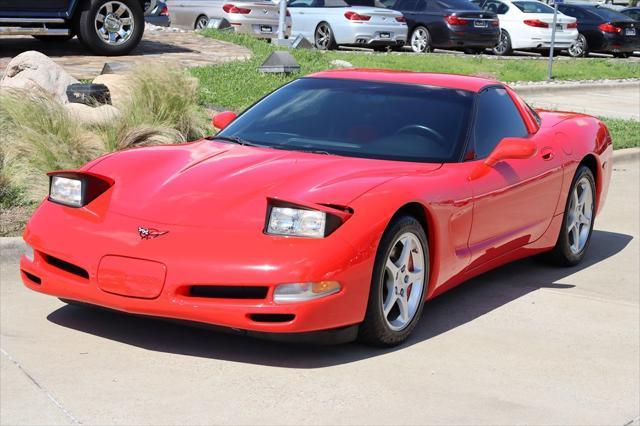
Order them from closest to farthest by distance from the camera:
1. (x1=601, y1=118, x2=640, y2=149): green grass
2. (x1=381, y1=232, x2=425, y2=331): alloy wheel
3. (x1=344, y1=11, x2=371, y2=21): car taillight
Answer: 1. (x1=381, y1=232, x2=425, y2=331): alloy wheel
2. (x1=601, y1=118, x2=640, y2=149): green grass
3. (x1=344, y1=11, x2=371, y2=21): car taillight

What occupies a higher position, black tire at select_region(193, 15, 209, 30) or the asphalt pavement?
the asphalt pavement

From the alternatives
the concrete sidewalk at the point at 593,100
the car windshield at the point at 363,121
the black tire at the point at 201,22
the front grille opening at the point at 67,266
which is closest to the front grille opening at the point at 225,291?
the front grille opening at the point at 67,266

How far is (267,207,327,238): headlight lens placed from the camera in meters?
5.45

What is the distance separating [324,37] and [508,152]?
18.9 meters

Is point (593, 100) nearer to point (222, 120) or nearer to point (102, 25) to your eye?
point (102, 25)

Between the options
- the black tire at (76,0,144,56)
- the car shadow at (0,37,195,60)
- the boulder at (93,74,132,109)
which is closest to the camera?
the boulder at (93,74,132,109)

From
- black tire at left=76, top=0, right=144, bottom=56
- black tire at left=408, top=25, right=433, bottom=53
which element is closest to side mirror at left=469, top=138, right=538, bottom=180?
black tire at left=76, top=0, right=144, bottom=56

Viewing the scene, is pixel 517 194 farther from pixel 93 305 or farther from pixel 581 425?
pixel 93 305

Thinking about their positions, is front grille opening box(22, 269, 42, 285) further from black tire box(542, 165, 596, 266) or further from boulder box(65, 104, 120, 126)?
boulder box(65, 104, 120, 126)

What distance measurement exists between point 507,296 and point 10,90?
4893mm

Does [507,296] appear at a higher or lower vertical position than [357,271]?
lower

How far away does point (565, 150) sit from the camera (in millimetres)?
7766

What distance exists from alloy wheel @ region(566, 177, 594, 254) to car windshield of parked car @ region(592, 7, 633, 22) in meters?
23.8

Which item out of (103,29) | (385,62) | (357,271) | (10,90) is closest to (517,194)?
(357,271)
